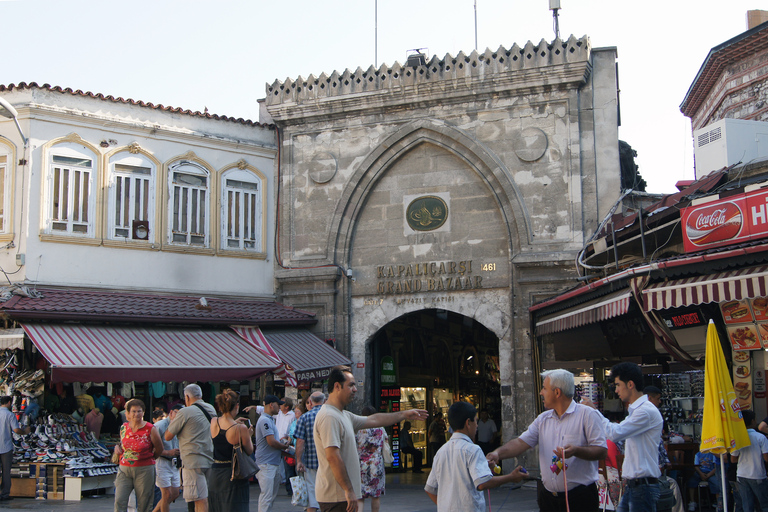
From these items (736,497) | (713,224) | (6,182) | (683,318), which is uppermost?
(6,182)

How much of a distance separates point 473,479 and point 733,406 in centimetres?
380

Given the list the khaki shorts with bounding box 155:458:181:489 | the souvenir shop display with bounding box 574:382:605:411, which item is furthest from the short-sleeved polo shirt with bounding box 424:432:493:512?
the souvenir shop display with bounding box 574:382:605:411

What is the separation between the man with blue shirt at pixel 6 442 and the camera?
496 inches

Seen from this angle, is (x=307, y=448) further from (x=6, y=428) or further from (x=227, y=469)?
(x=6, y=428)

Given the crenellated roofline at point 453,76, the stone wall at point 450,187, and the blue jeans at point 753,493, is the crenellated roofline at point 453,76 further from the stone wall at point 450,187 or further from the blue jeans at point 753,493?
the blue jeans at point 753,493

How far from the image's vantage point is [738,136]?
14672 millimetres

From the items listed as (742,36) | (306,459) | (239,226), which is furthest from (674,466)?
(742,36)

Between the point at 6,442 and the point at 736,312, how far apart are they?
10903 mm

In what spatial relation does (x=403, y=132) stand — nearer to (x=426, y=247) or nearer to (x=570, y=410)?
(x=426, y=247)

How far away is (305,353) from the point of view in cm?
1634

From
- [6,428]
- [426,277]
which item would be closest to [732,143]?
[426,277]

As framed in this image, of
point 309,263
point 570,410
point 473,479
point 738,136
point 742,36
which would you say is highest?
point 742,36

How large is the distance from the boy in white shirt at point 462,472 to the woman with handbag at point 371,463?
13.2ft

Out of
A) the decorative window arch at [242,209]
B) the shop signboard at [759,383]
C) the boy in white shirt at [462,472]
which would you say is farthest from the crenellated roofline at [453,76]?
the boy in white shirt at [462,472]
